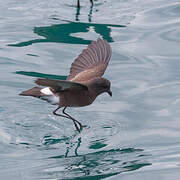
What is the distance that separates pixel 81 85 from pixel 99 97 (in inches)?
83.0

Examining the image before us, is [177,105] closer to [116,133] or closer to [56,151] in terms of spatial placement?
[116,133]

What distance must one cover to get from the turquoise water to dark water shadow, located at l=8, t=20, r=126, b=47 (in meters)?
0.02

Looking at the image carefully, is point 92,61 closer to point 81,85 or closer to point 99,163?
point 81,85

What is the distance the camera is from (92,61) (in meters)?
6.92

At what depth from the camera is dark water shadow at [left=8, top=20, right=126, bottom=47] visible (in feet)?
30.6

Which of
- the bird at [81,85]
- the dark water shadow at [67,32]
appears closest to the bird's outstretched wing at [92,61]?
the bird at [81,85]

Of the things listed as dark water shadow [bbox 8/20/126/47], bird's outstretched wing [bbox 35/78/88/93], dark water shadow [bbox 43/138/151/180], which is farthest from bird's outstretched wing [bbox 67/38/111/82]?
dark water shadow [bbox 8/20/126/47]

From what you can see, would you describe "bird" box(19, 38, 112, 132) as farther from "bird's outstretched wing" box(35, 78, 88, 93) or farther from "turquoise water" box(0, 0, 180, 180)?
"turquoise water" box(0, 0, 180, 180)

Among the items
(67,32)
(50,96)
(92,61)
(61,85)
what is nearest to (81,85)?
(61,85)

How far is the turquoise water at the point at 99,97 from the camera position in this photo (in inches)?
228

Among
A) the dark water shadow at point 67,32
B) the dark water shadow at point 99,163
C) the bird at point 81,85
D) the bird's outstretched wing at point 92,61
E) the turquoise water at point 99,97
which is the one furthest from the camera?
the dark water shadow at point 67,32

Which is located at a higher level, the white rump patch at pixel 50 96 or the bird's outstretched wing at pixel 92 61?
the bird's outstretched wing at pixel 92 61

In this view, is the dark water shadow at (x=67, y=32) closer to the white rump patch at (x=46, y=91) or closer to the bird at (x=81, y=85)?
the bird at (x=81, y=85)

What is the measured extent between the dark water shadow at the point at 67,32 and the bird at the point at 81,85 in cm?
240
